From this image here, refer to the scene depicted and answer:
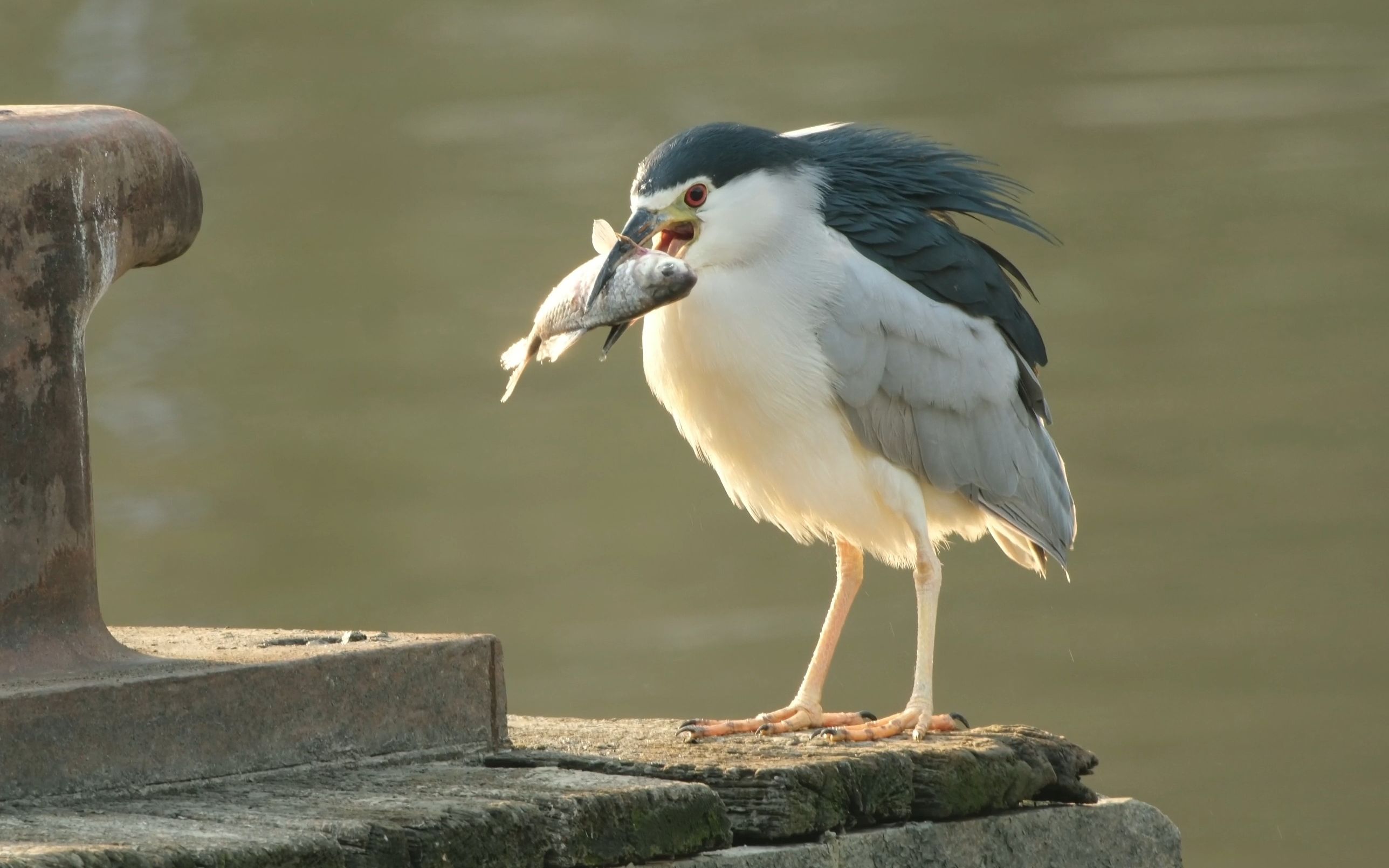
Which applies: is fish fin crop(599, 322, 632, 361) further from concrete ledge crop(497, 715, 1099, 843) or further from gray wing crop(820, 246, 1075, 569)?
concrete ledge crop(497, 715, 1099, 843)

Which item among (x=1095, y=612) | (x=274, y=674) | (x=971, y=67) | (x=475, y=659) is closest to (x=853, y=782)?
(x=475, y=659)

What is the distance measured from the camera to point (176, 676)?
3367mm

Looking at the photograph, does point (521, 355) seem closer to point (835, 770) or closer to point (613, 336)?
point (613, 336)

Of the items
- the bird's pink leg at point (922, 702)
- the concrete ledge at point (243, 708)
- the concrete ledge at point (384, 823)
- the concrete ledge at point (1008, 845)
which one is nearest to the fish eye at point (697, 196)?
the bird's pink leg at point (922, 702)

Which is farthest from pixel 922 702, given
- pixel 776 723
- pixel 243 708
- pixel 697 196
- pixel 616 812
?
pixel 243 708

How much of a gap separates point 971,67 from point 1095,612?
20.3 feet

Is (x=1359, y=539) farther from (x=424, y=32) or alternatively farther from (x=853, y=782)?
(x=853, y=782)

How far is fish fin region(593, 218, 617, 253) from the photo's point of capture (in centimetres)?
500

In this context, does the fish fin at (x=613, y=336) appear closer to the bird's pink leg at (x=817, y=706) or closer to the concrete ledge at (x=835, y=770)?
the bird's pink leg at (x=817, y=706)

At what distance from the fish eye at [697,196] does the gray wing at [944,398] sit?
0.39 metres

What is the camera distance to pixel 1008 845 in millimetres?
3910

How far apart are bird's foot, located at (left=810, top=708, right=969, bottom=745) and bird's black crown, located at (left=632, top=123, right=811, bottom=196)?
1.31 m

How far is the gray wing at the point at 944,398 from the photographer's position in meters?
5.22

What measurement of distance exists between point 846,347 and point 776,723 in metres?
0.93
